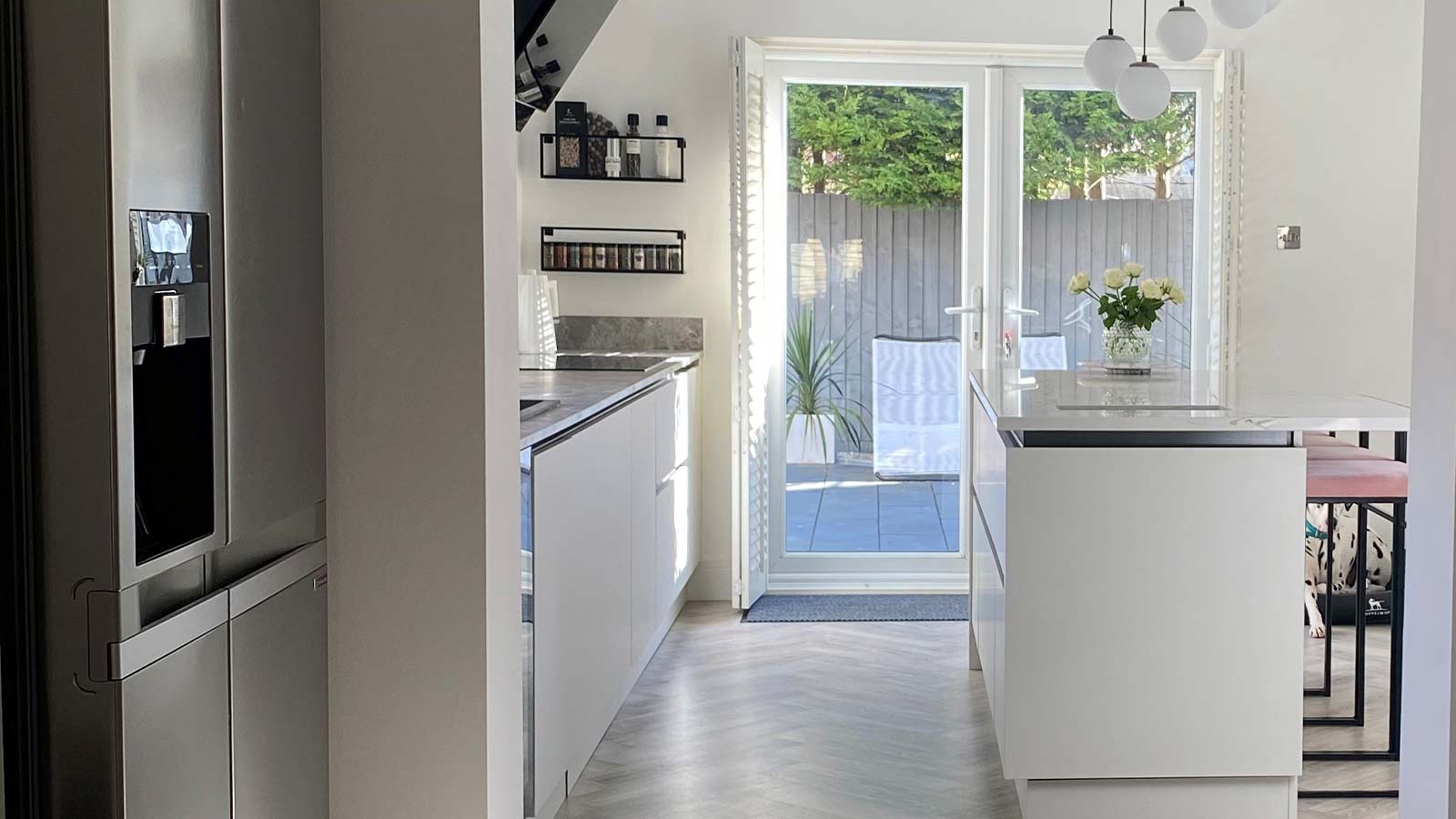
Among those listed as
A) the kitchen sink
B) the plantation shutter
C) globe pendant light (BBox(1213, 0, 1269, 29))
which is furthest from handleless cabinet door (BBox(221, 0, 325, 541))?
the plantation shutter

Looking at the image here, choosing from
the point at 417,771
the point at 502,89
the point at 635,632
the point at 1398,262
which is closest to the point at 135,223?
the point at 502,89

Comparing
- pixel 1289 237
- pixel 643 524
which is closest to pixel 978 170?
pixel 1289 237

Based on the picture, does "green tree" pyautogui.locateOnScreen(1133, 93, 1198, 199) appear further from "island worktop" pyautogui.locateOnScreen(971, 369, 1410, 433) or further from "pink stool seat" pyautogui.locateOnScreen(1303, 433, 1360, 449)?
"island worktop" pyautogui.locateOnScreen(971, 369, 1410, 433)

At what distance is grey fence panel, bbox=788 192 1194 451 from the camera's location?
5.08 m

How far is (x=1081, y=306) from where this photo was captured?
16.9 feet

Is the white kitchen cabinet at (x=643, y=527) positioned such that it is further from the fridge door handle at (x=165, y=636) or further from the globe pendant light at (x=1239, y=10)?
the fridge door handle at (x=165, y=636)

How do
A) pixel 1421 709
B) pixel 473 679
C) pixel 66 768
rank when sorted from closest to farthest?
pixel 66 768
pixel 1421 709
pixel 473 679

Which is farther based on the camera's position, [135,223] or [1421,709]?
[1421,709]

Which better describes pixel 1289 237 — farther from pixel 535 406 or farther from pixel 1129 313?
pixel 535 406

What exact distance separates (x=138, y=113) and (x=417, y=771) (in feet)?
2.79

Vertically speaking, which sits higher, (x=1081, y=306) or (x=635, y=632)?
(x=1081, y=306)

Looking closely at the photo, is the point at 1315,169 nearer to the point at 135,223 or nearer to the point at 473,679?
the point at 473,679

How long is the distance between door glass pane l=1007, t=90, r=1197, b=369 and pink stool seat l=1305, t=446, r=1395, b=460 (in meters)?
1.50

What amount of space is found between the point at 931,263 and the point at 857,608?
137 cm
